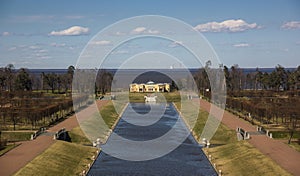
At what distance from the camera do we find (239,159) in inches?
1213

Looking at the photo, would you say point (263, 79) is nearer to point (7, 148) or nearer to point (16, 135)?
point (16, 135)

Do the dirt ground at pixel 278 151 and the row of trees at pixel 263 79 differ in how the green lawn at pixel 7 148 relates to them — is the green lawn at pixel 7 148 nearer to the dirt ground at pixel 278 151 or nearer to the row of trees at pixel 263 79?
the dirt ground at pixel 278 151

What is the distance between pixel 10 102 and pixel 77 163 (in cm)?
3542

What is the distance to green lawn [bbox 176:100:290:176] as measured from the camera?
26.8 m

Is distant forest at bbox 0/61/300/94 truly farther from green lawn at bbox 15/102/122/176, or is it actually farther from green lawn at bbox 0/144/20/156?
green lawn at bbox 0/144/20/156

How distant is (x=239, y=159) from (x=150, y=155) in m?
7.39

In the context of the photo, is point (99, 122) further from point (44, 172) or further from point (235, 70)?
point (235, 70)

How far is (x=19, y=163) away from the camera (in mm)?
27328

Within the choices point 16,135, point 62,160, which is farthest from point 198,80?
point 62,160

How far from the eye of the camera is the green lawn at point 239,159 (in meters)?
26.8

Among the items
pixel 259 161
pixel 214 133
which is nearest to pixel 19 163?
pixel 259 161

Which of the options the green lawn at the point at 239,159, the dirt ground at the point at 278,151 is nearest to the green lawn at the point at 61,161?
the green lawn at the point at 239,159

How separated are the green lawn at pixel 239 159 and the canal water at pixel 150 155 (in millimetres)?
961

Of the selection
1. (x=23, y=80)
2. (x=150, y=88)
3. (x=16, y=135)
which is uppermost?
(x=23, y=80)
